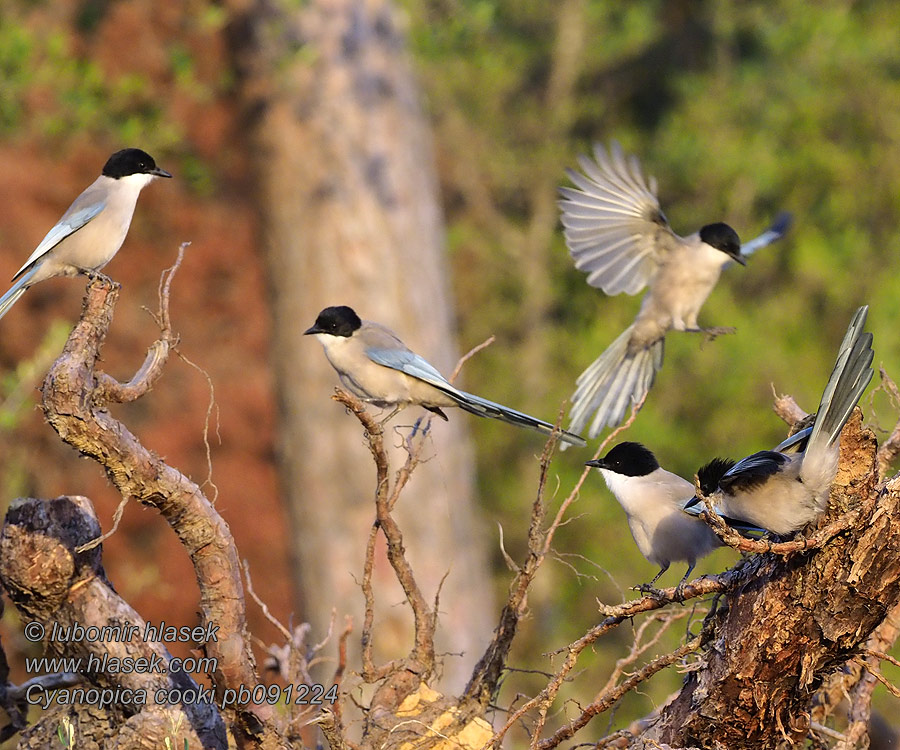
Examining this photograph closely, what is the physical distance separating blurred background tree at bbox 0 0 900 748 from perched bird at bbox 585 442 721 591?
4240 millimetres

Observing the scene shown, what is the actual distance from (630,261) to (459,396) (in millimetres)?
1828

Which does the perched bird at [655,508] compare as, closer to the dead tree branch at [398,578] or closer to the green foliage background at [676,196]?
the dead tree branch at [398,578]

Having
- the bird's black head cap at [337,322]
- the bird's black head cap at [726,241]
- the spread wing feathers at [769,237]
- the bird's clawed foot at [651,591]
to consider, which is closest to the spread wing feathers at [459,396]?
the bird's black head cap at [337,322]

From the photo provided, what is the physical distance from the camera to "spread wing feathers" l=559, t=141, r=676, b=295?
17.1 feet

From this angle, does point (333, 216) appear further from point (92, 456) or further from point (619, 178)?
point (92, 456)

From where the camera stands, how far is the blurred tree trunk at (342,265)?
26.8 ft

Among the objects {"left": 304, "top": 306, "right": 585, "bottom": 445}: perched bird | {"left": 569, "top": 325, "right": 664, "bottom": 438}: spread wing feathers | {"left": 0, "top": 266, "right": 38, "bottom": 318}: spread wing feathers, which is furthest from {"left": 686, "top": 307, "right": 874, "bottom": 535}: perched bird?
{"left": 0, "top": 266, "right": 38, "bottom": 318}: spread wing feathers

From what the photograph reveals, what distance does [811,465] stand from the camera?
116 inches

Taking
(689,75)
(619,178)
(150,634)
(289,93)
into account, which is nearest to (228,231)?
(289,93)

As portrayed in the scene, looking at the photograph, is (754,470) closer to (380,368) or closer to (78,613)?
(380,368)

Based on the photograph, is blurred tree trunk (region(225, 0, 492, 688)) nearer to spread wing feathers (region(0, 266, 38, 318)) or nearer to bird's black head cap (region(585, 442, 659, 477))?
bird's black head cap (region(585, 442, 659, 477))

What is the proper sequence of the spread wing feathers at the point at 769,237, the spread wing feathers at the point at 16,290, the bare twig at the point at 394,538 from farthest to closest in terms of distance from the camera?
the spread wing feathers at the point at 769,237, the spread wing feathers at the point at 16,290, the bare twig at the point at 394,538

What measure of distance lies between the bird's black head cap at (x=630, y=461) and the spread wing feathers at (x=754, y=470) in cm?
102

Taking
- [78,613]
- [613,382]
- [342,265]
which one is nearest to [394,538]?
[78,613]
